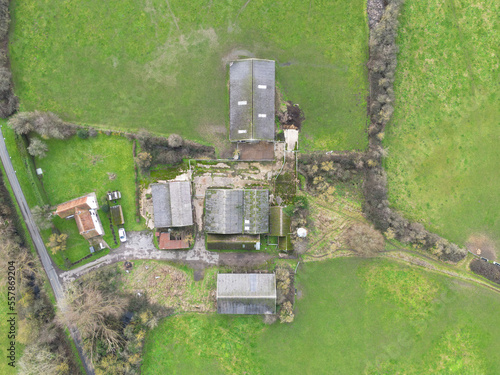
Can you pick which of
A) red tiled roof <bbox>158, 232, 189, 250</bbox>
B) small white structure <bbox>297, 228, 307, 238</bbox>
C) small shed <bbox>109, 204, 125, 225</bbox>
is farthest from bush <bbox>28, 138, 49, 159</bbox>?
small white structure <bbox>297, 228, 307, 238</bbox>

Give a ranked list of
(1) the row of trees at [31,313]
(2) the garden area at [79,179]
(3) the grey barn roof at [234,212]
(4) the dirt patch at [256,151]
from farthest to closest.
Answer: (4) the dirt patch at [256,151] < (2) the garden area at [79,179] < (3) the grey barn roof at [234,212] < (1) the row of trees at [31,313]

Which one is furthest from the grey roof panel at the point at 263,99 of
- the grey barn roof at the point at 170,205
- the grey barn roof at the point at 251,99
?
the grey barn roof at the point at 170,205

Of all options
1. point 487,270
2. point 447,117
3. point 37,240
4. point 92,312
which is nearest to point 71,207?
point 37,240

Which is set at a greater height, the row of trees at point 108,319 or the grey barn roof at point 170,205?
the grey barn roof at point 170,205

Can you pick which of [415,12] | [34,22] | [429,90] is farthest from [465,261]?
[34,22]

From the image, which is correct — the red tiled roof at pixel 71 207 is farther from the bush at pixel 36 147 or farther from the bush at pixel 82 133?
the bush at pixel 82 133

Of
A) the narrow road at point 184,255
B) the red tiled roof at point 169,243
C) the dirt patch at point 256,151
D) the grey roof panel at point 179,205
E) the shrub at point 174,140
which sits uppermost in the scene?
the shrub at point 174,140
